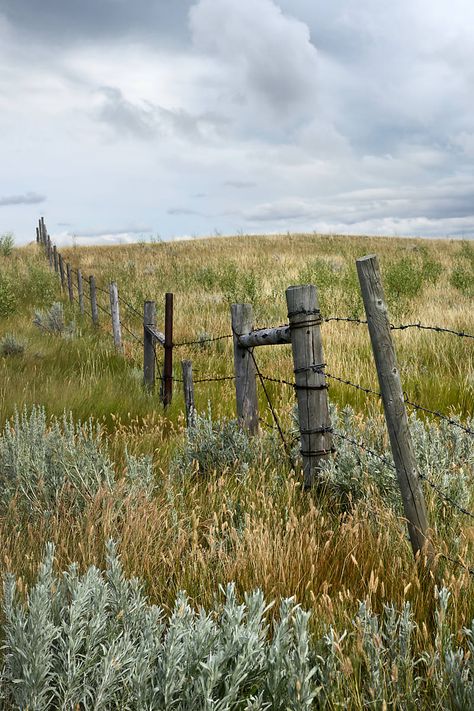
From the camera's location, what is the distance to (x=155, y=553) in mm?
3072

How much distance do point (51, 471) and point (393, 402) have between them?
251 cm

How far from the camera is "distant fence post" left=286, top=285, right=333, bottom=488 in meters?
4.07

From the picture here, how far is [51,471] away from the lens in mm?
4285

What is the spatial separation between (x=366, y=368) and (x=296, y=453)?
4.27m

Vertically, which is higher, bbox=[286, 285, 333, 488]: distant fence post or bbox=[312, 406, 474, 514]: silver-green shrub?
bbox=[286, 285, 333, 488]: distant fence post

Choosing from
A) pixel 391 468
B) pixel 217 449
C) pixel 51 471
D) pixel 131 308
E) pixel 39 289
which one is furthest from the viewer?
pixel 39 289

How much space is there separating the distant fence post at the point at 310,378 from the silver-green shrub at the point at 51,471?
44.1 inches

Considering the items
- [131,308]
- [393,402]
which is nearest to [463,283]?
[131,308]

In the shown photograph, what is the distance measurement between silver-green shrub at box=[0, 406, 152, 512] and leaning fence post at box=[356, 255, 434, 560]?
165 cm

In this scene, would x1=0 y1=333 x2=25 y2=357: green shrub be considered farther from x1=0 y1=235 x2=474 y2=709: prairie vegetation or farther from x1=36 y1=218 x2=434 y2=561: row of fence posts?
x1=36 y1=218 x2=434 y2=561: row of fence posts

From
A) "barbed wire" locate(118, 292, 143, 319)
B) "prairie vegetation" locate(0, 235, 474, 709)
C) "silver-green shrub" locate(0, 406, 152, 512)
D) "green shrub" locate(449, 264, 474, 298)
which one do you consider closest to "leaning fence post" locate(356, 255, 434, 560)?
"prairie vegetation" locate(0, 235, 474, 709)

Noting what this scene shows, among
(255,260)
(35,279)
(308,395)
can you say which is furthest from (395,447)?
(255,260)

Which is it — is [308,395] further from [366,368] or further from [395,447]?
[366,368]

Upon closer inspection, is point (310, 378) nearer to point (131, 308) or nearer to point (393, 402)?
point (393, 402)
